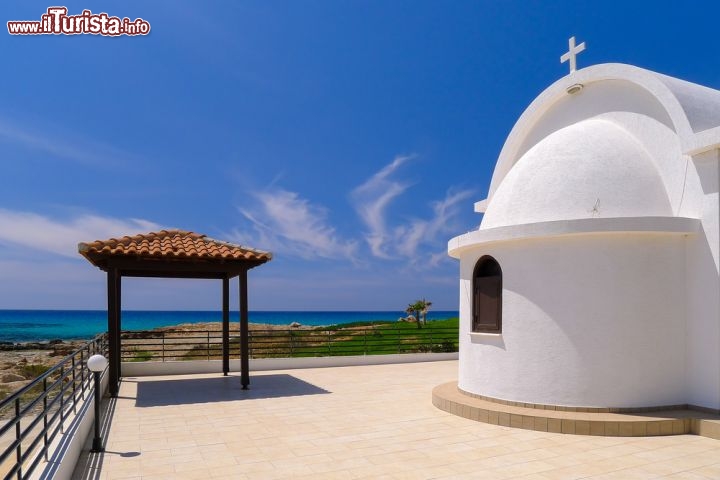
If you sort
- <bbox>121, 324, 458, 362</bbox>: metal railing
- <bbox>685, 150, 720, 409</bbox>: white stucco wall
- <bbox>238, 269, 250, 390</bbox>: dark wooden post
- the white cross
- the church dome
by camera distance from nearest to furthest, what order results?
<bbox>685, 150, 720, 409</bbox>: white stucco wall → the church dome → the white cross → <bbox>238, 269, 250, 390</bbox>: dark wooden post → <bbox>121, 324, 458, 362</bbox>: metal railing

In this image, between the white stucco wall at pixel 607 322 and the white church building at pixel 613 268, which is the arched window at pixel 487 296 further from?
the white stucco wall at pixel 607 322

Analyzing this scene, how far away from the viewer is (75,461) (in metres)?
5.71

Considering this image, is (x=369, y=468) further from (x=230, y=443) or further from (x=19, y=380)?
(x=19, y=380)

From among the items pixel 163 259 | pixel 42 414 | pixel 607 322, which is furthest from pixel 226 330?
pixel 607 322

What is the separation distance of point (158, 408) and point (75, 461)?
10.7 feet

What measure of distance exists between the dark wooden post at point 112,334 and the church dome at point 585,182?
7415 mm

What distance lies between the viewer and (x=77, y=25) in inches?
420

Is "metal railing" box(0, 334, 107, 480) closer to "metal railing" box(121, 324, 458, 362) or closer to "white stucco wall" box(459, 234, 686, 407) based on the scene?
"metal railing" box(121, 324, 458, 362)

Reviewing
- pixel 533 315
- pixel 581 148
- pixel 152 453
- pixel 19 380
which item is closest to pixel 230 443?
pixel 152 453

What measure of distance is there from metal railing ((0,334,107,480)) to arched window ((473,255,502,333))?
6175mm

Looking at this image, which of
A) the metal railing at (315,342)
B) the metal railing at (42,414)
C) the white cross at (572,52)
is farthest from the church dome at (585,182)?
the metal railing at (42,414)

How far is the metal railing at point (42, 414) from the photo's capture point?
12.7 ft

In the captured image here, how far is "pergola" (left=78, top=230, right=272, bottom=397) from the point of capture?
9969 millimetres

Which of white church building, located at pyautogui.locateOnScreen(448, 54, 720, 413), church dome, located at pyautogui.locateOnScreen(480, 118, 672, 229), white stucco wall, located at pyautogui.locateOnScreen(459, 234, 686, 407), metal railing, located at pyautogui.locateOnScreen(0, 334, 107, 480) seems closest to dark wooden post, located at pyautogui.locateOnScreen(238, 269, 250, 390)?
metal railing, located at pyautogui.locateOnScreen(0, 334, 107, 480)
